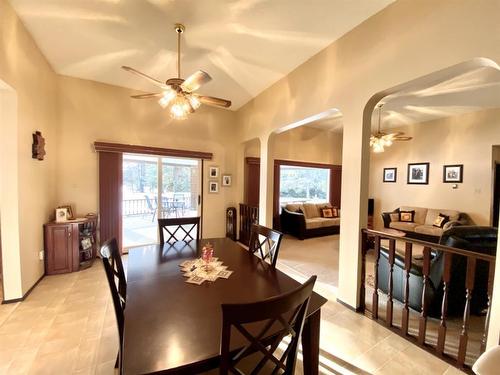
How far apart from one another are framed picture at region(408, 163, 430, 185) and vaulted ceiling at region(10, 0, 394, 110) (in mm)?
4596

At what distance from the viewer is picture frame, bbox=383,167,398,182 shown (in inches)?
248

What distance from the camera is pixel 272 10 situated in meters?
2.23

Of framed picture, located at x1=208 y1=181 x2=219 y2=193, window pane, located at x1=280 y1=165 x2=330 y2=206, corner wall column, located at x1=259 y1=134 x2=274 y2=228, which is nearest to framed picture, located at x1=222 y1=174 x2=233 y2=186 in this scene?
framed picture, located at x1=208 y1=181 x2=219 y2=193

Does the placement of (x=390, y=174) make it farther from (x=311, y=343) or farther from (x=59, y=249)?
(x=59, y=249)

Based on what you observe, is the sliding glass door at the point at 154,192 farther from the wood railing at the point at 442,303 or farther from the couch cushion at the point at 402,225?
the couch cushion at the point at 402,225

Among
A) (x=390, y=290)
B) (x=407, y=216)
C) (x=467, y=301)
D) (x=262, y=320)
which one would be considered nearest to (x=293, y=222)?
(x=407, y=216)

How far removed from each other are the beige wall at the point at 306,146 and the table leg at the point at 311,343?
4445 millimetres

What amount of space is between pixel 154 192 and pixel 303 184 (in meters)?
→ 4.28

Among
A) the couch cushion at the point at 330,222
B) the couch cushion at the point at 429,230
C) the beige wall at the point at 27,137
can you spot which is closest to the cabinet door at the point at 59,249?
the beige wall at the point at 27,137

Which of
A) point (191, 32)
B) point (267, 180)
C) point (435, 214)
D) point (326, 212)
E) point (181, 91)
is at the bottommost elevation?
point (326, 212)

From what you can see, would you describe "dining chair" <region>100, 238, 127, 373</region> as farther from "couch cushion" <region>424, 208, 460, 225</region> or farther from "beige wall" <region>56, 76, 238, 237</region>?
"couch cushion" <region>424, 208, 460, 225</region>

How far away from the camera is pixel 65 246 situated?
10.6 ft

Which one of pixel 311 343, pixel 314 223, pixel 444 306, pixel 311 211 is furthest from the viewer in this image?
pixel 311 211

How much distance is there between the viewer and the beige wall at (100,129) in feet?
12.1
